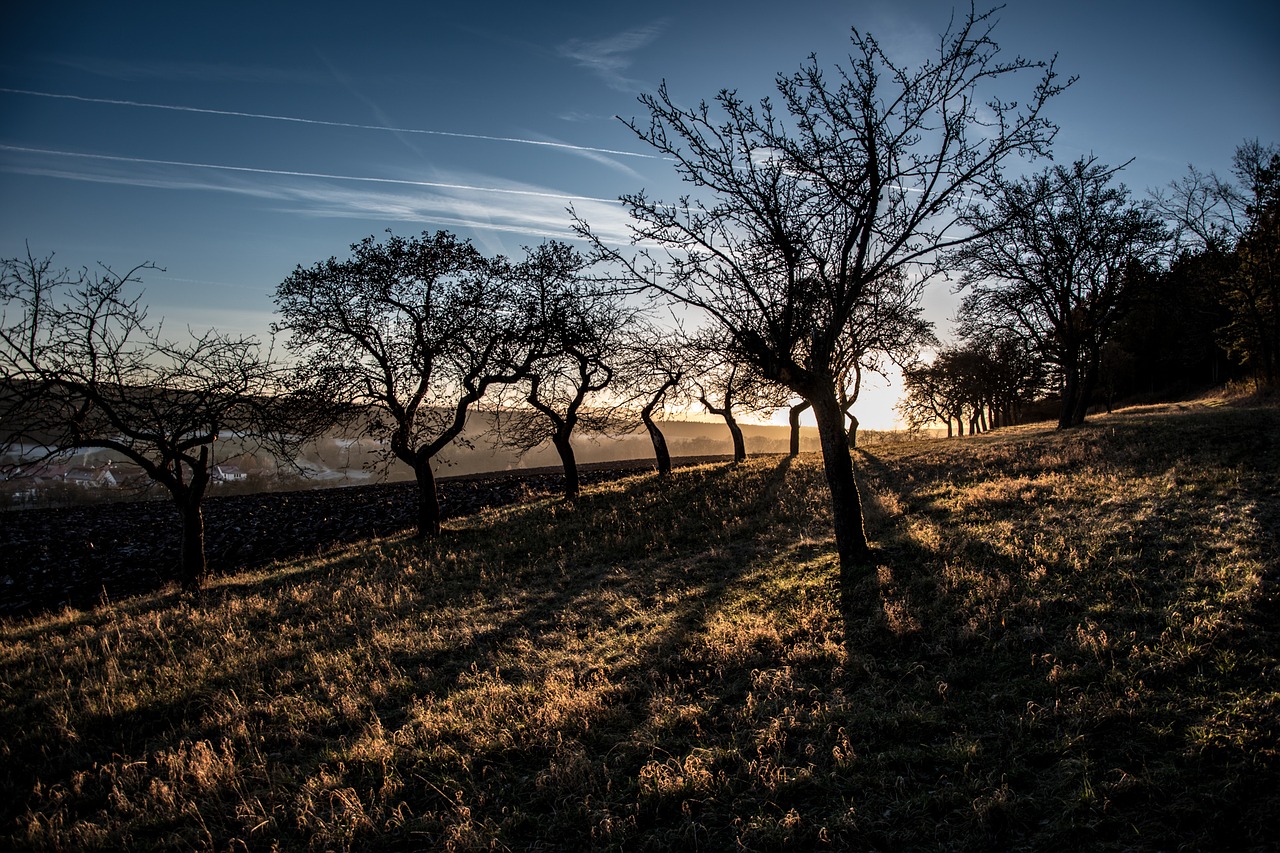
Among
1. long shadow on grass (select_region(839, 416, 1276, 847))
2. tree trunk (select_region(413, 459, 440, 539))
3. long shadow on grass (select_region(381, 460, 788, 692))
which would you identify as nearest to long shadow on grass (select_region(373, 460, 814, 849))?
long shadow on grass (select_region(381, 460, 788, 692))

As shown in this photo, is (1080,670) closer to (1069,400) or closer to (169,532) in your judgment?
(1069,400)

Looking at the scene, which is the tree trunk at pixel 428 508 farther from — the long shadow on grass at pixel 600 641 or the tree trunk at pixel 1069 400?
the tree trunk at pixel 1069 400

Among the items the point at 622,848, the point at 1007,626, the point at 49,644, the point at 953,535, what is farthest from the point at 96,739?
the point at 953,535

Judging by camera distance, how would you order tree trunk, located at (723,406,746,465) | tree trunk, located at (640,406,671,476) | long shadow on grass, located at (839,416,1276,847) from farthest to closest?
1. tree trunk, located at (723,406,746,465)
2. tree trunk, located at (640,406,671,476)
3. long shadow on grass, located at (839,416,1276,847)

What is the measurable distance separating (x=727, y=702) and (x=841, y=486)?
18.4 feet

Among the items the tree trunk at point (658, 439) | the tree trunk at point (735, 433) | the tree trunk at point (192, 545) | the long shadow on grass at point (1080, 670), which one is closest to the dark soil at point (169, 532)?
the tree trunk at point (192, 545)

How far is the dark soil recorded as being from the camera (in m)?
16.8

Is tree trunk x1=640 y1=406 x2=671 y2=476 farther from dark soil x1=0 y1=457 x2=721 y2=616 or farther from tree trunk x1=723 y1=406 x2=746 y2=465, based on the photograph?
tree trunk x1=723 y1=406 x2=746 y2=465

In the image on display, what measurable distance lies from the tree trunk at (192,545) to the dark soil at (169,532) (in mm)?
1769

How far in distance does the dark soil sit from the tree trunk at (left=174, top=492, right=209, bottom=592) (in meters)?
1.77

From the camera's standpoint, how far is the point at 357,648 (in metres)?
9.27

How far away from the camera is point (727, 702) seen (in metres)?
6.26

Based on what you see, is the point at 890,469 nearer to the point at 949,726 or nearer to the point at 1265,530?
the point at 1265,530

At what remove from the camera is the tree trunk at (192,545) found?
560 inches
